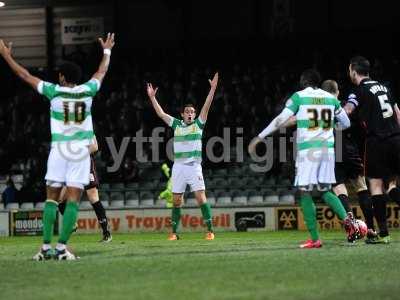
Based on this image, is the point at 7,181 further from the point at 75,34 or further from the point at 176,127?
the point at 176,127

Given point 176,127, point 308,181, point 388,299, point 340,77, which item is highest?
point 340,77

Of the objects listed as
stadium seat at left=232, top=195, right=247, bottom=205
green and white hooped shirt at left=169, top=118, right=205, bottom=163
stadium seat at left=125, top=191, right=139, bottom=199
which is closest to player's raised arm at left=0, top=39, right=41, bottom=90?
green and white hooped shirt at left=169, top=118, right=205, bottom=163

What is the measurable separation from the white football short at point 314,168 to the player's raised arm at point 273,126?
1.96ft

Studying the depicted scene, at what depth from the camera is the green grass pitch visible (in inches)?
286

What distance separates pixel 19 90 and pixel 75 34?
3.14 meters

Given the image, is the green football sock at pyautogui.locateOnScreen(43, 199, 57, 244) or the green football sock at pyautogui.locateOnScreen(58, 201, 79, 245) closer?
the green football sock at pyautogui.locateOnScreen(58, 201, 79, 245)

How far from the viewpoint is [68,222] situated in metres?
10.6

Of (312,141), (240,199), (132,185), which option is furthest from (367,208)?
(132,185)

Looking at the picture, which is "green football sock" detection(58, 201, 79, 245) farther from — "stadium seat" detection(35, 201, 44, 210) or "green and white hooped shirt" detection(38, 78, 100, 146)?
"stadium seat" detection(35, 201, 44, 210)

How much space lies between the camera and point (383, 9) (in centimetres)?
3016

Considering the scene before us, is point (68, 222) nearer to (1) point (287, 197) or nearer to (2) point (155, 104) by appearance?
(2) point (155, 104)

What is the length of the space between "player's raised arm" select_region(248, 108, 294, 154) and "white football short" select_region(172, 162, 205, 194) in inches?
174

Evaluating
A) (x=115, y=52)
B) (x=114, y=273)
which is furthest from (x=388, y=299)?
(x=115, y=52)

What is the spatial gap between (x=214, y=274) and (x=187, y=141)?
24.7 feet
